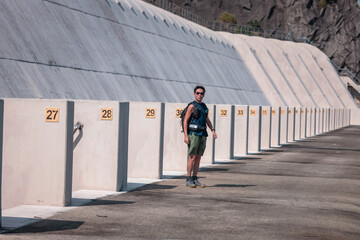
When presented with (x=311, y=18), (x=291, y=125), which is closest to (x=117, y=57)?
(x=291, y=125)

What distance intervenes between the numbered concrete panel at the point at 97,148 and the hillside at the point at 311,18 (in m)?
125

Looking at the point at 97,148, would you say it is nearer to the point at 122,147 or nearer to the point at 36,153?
the point at 122,147

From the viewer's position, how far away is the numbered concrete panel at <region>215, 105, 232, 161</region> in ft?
72.9

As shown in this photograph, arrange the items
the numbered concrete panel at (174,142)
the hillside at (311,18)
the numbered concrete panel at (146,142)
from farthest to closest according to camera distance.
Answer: the hillside at (311,18)
the numbered concrete panel at (174,142)
the numbered concrete panel at (146,142)

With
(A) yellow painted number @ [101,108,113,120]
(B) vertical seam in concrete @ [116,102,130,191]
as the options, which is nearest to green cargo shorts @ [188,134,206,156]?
(B) vertical seam in concrete @ [116,102,130,191]

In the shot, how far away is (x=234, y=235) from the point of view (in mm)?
8414

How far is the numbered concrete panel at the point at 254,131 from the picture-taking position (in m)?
27.0

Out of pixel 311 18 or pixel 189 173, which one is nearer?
pixel 189 173

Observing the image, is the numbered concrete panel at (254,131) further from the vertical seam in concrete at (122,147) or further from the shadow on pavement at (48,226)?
the shadow on pavement at (48,226)

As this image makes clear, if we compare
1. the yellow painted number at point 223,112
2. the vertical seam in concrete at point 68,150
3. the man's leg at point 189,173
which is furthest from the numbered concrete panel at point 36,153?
the yellow painted number at point 223,112

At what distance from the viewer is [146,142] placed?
15398 millimetres

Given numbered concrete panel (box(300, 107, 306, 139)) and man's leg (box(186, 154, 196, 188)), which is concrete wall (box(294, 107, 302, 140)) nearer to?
numbered concrete panel (box(300, 107, 306, 139))

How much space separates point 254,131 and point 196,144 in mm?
13435

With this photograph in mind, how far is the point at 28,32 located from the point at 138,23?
17687mm
